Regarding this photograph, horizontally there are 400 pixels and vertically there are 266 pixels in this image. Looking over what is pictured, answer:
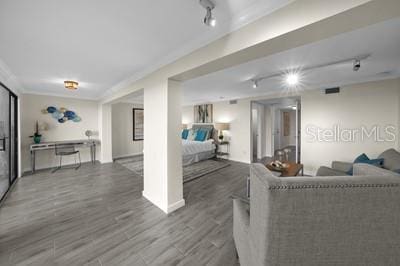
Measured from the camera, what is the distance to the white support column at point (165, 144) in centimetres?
239

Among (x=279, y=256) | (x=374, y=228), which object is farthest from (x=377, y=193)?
(x=279, y=256)

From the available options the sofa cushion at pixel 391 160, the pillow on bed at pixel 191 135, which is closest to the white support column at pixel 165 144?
the sofa cushion at pixel 391 160

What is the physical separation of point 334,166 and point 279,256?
330cm

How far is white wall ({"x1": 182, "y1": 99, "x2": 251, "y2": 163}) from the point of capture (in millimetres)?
5508

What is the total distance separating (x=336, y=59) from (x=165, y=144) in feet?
9.50

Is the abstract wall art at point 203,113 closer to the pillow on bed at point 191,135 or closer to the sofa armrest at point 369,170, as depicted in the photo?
the pillow on bed at point 191,135

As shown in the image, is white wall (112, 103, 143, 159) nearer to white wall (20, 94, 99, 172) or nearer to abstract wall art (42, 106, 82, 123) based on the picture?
white wall (20, 94, 99, 172)

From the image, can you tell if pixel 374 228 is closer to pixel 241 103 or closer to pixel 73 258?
pixel 73 258

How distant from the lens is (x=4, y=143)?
3.04m

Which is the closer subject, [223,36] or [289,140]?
[223,36]

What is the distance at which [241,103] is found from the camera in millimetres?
5633

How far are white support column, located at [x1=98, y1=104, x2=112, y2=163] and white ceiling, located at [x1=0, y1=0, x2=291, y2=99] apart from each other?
104 inches

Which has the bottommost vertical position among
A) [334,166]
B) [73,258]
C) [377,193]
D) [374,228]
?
[73,258]

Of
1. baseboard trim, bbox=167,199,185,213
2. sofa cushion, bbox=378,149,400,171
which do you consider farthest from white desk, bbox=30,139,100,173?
sofa cushion, bbox=378,149,400,171
